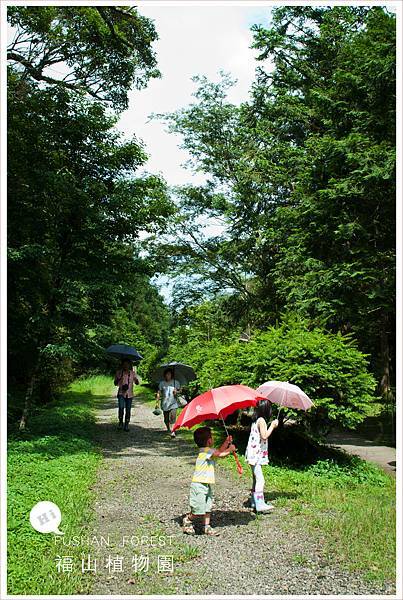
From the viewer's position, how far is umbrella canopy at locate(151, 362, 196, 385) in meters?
13.4

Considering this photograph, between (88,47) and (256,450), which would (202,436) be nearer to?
(256,450)

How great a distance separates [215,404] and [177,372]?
8150mm

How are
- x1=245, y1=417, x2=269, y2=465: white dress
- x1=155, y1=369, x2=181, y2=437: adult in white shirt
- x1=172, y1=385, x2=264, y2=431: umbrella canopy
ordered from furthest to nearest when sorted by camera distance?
x1=155, y1=369, x2=181, y2=437: adult in white shirt < x1=245, y1=417, x2=269, y2=465: white dress < x1=172, y1=385, x2=264, y2=431: umbrella canopy

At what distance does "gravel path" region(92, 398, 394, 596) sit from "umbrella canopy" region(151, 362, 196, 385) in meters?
5.03

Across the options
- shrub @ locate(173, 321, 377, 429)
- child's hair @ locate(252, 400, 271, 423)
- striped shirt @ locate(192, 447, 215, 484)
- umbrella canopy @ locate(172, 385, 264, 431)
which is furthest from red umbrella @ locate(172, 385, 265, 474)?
shrub @ locate(173, 321, 377, 429)

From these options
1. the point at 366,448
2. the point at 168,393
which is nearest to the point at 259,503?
the point at 168,393

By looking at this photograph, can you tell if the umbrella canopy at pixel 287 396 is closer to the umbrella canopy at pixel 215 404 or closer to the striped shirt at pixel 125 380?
the umbrella canopy at pixel 215 404

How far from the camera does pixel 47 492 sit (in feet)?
22.1

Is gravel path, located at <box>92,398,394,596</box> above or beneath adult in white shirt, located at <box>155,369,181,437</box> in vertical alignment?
beneath

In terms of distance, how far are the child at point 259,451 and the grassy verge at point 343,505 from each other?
38 centimetres

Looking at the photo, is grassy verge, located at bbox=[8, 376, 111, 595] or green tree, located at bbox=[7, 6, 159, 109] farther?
green tree, located at bbox=[7, 6, 159, 109]

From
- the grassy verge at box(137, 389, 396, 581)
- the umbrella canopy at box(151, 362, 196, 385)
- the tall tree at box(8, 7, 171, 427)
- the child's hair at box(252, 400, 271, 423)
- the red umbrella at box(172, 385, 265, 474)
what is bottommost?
the grassy verge at box(137, 389, 396, 581)

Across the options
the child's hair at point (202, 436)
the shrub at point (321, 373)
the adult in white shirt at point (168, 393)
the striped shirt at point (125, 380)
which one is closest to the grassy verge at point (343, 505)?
the shrub at point (321, 373)

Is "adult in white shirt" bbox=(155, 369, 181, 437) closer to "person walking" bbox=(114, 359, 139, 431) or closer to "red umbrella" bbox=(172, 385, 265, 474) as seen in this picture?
"person walking" bbox=(114, 359, 139, 431)
